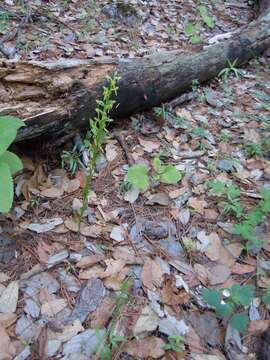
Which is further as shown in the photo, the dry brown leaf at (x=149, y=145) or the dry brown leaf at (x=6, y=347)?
the dry brown leaf at (x=149, y=145)

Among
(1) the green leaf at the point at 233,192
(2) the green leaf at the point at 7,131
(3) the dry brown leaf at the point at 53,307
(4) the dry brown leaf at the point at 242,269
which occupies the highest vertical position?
(2) the green leaf at the point at 7,131

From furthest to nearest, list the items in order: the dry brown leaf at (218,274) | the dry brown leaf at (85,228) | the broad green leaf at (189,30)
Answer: the broad green leaf at (189,30)
the dry brown leaf at (85,228)
the dry brown leaf at (218,274)

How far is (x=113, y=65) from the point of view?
280 cm

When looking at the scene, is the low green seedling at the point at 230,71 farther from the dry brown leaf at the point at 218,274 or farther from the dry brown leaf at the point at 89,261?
the dry brown leaf at the point at 89,261

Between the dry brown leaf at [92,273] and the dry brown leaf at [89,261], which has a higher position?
the dry brown leaf at [89,261]

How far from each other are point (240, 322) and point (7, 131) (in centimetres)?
145

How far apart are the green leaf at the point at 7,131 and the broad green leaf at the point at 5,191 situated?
0.36ft

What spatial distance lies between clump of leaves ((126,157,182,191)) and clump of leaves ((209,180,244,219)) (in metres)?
0.25

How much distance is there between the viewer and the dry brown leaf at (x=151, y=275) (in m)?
2.05

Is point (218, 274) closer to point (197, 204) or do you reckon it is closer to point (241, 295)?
point (241, 295)

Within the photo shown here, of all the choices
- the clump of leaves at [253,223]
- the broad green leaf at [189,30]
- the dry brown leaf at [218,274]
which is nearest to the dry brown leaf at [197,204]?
the clump of leaves at [253,223]

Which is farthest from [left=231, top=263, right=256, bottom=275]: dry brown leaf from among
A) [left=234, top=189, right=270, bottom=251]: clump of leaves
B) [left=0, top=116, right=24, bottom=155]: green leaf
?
[left=0, top=116, right=24, bottom=155]: green leaf

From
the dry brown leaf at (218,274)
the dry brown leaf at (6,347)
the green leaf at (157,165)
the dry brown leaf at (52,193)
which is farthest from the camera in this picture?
the green leaf at (157,165)

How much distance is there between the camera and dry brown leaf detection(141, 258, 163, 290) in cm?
205
